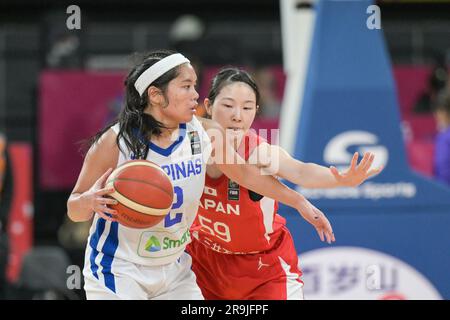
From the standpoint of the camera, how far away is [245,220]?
16.7ft

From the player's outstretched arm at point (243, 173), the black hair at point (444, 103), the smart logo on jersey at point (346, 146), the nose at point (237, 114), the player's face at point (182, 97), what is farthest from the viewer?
the black hair at point (444, 103)

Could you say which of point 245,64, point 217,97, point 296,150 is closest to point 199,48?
point 245,64

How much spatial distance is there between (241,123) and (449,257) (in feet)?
8.72

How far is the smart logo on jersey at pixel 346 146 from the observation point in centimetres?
680

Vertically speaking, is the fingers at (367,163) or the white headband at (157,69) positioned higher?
the white headband at (157,69)

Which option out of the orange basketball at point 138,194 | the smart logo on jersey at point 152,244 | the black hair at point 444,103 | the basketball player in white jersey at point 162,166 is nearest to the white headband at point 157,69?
the basketball player in white jersey at point 162,166

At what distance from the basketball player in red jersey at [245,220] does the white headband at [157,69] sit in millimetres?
422

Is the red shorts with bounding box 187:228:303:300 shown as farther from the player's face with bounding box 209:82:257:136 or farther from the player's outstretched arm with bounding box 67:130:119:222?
the player's outstretched arm with bounding box 67:130:119:222

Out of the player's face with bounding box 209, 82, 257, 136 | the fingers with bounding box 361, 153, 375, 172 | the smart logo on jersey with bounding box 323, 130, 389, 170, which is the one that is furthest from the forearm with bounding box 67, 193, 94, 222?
the smart logo on jersey with bounding box 323, 130, 389, 170

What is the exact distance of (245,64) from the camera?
10852 millimetres

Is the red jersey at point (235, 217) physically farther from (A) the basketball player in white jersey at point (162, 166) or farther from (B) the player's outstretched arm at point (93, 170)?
(B) the player's outstretched arm at point (93, 170)

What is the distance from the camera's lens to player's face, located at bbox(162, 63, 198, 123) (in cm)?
462

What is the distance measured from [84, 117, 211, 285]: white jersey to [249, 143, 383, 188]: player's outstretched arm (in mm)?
381

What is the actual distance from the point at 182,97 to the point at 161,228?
0.66m
